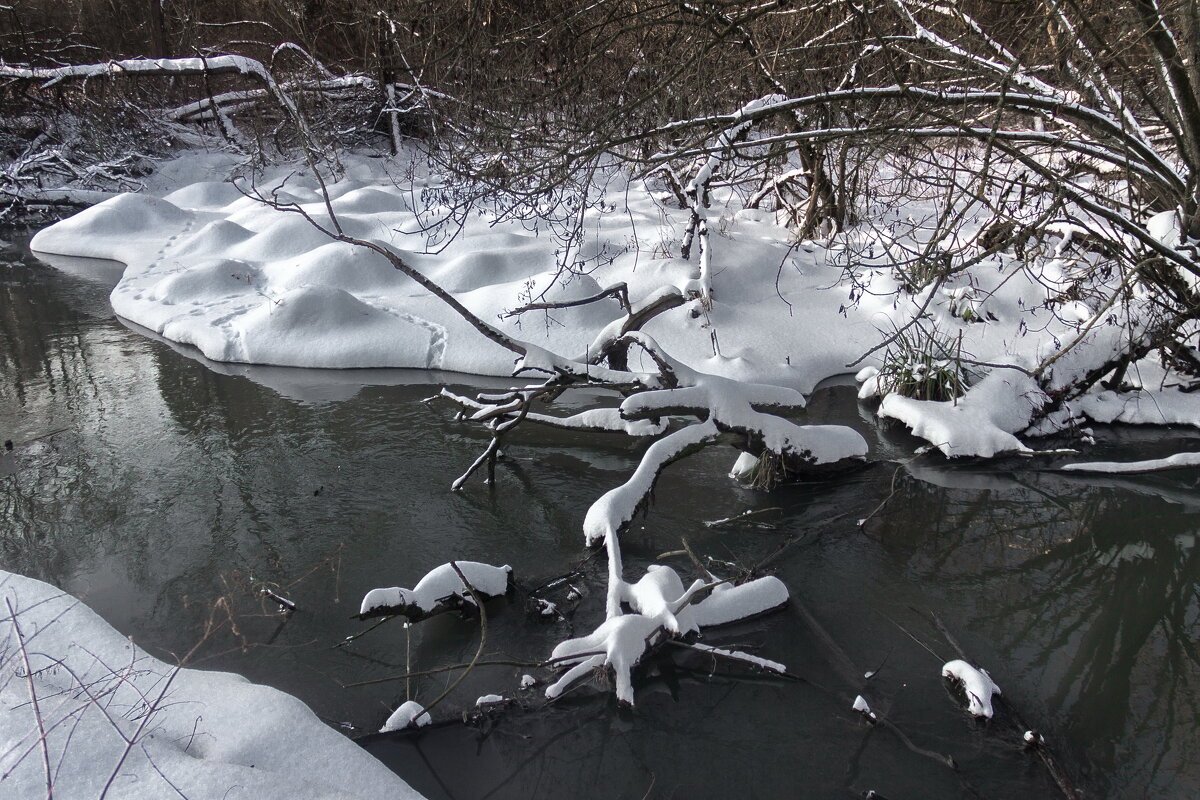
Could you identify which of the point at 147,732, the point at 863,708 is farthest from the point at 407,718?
the point at 863,708

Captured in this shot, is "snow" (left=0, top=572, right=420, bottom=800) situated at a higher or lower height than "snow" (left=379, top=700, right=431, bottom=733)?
higher

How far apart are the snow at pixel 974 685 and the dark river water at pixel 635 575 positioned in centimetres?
7

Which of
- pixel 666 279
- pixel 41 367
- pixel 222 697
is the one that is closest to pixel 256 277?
pixel 41 367

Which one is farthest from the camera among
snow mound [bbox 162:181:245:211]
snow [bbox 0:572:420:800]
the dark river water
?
snow mound [bbox 162:181:245:211]

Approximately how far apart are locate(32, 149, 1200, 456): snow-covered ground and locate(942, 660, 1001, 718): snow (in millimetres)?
2747

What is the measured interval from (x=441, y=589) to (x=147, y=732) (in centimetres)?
147

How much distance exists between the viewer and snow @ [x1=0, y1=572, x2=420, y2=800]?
104 inches

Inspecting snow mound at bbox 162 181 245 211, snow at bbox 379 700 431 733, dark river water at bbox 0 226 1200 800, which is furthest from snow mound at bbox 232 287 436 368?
snow mound at bbox 162 181 245 211

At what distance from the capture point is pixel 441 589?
417 centimetres

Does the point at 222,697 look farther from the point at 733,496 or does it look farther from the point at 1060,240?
the point at 1060,240

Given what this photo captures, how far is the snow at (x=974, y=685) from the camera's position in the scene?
362 centimetres

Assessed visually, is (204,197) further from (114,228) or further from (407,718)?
(407,718)

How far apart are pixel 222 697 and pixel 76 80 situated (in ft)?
41.3

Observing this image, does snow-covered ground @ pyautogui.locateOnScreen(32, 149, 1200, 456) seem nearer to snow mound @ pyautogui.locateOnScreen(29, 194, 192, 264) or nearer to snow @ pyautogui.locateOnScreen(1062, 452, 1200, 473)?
snow @ pyautogui.locateOnScreen(1062, 452, 1200, 473)
